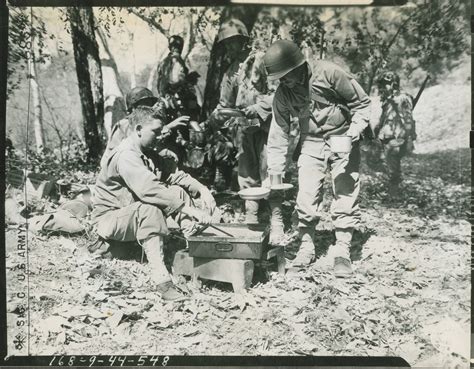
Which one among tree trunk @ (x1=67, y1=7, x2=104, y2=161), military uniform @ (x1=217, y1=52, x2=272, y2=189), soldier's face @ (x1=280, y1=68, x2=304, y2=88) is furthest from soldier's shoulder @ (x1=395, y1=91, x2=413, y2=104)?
tree trunk @ (x1=67, y1=7, x2=104, y2=161)

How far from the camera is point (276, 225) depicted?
4.71 m

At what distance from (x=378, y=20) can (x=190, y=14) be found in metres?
1.69

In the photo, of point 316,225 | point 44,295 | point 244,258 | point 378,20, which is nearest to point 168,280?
point 244,258

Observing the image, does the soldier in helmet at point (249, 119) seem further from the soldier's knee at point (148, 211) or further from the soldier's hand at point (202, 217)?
the soldier's knee at point (148, 211)

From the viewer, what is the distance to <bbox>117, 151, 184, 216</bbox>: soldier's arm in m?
4.48

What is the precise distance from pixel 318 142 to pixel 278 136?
376 mm

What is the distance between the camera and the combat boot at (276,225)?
4.68 metres

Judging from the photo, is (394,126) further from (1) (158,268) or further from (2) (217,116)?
(1) (158,268)

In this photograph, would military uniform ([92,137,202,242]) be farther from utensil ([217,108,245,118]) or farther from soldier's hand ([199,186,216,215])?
utensil ([217,108,245,118])

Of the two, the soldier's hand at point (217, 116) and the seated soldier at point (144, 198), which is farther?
the soldier's hand at point (217, 116)

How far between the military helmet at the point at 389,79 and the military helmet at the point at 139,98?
2.09 m

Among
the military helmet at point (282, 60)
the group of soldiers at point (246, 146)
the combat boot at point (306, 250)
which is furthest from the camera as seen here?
the combat boot at point (306, 250)

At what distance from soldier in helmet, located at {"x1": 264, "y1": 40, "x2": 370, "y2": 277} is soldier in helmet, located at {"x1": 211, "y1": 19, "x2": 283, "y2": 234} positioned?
0.15 metres

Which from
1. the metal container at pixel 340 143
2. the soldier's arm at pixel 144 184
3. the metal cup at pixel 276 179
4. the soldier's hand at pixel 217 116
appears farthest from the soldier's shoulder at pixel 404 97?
the soldier's arm at pixel 144 184
